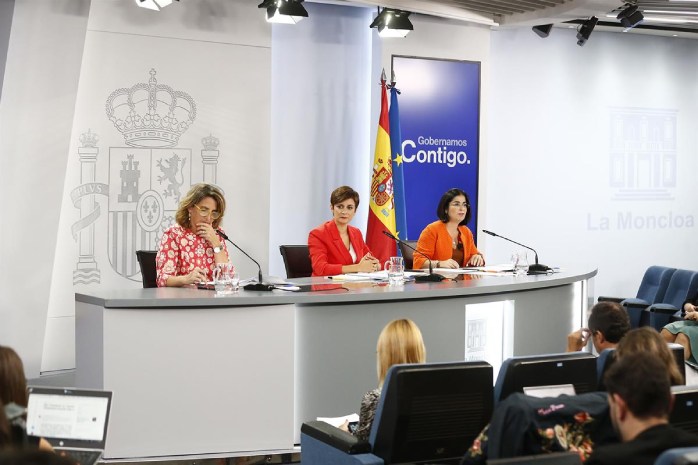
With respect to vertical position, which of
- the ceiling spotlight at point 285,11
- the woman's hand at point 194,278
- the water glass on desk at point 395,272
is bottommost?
the woman's hand at point 194,278

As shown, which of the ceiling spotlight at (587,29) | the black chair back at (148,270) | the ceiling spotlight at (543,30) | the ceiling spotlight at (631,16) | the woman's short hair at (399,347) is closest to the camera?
the woman's short hair at (399,347)

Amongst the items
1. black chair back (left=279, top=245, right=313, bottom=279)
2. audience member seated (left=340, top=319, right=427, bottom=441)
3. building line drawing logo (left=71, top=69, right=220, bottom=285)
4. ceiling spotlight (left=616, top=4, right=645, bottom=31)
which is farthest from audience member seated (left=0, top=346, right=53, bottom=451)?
ceiling spotlight (left=616, top=4, right=645, bottom=31)

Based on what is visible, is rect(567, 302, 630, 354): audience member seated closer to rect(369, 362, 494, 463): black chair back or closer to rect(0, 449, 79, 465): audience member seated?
rect(369, 362, 494, 463): black chair back

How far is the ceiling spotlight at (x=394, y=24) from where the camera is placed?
293 inches

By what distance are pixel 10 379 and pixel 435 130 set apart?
21.7 feet

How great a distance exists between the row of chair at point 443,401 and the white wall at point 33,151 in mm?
4248

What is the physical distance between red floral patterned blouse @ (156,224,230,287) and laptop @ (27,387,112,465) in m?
2.25

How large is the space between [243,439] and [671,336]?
145 inches

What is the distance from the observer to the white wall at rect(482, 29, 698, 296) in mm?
9211

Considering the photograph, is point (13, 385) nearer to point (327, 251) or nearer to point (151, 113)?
point (327, 251)

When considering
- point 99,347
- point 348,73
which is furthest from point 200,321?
point 348,73

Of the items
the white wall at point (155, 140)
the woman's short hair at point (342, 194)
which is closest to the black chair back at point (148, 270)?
the woman's short hair at point (342, 194)

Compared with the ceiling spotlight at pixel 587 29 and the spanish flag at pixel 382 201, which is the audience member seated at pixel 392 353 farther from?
the ceiling spotlight at pixel 587 29

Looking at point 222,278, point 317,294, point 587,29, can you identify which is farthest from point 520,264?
point 587,29
